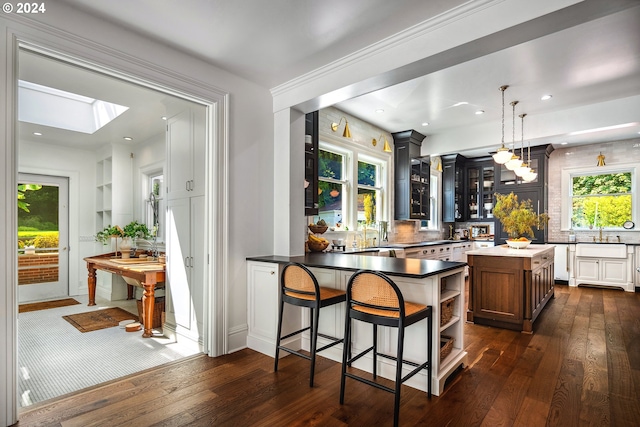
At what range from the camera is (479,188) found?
8.48 metres

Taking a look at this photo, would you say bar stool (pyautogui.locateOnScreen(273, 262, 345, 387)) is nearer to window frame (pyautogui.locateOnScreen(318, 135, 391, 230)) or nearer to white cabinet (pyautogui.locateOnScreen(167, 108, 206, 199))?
white cabinet (pyautogui.locateOnScreen(167, 108, 206, 199))

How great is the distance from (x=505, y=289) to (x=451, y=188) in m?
4.42

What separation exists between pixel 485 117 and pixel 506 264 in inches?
102

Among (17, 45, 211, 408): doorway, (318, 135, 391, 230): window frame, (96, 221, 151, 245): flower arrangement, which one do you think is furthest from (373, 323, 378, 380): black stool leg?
(96, 221, 151, 245): flower arrangement

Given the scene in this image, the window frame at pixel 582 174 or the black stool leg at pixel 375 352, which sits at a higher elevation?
the window frame at pixel 582 174

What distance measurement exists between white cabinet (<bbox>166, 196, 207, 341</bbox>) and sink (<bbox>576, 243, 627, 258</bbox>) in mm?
7098

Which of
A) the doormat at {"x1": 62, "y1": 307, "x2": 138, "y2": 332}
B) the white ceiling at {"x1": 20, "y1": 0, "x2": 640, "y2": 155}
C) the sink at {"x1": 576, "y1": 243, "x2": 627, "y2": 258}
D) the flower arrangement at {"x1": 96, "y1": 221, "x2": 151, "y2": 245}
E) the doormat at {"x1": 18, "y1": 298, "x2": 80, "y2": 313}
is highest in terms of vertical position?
the white ceiling at {"x1": 20, "y1": 0, "x2": 640, "y2": 155}

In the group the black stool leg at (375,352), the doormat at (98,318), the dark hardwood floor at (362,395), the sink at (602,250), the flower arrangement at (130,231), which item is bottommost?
the doormat at (98,318)

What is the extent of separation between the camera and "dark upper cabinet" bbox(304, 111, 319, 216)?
168 inches

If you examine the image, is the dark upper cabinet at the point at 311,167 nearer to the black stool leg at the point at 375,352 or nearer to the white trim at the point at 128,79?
the white trim at the point at 128,79

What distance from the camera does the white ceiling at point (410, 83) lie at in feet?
7.84

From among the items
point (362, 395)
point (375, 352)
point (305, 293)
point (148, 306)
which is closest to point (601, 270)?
point (375, 352)

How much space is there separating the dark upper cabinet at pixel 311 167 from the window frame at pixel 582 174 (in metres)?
6.06

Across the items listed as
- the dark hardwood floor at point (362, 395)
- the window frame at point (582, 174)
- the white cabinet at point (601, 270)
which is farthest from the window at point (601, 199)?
the dark hardwood floor at point (362, 395)
